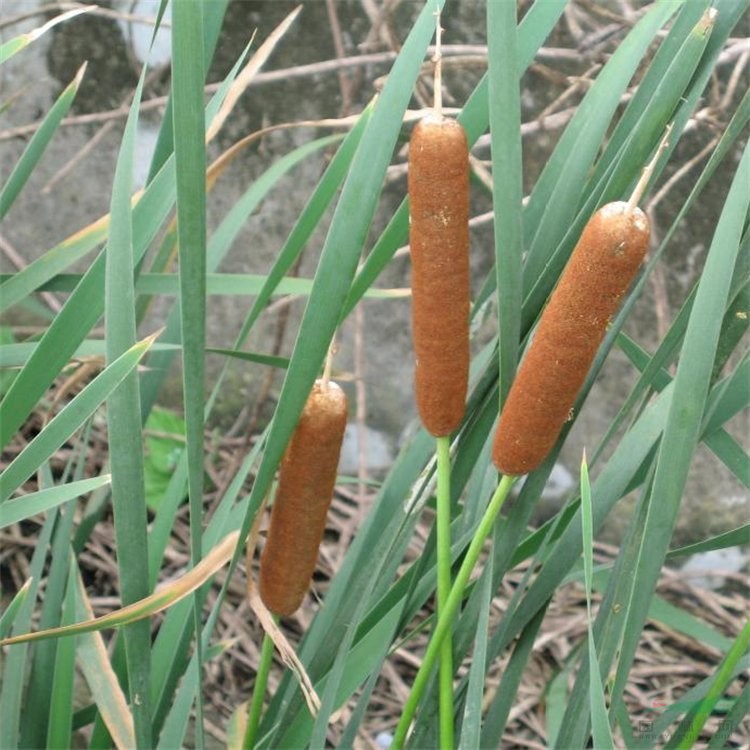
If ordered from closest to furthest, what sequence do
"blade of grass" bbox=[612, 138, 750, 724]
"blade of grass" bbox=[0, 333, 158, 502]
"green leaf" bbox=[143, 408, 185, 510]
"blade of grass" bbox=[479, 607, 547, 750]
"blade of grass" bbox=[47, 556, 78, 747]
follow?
"blade of grass" bbox=[612, 138, 750, 724]
"blade of grass" bbox=[0, 333, 158, 502]
"blade of grass" bbox=[479, 607, 547, 750]
"blade of grass" bbox=[47, 556, 78, 747]
"green leaf" bbox=[143, 408, 185, 510]

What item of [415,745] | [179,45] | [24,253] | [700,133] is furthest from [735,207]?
[24,253]

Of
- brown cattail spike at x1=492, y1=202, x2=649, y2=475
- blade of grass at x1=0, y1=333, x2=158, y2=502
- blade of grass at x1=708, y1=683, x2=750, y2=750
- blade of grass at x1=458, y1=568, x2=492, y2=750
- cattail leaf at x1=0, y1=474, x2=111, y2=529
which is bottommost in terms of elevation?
blade of grass at x1=708, y1=683, x2=750, y2=750

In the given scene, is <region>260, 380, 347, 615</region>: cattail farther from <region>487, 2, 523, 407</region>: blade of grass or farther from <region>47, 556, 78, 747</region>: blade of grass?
<region>47, 556, 78, 747</region>: blade of grass

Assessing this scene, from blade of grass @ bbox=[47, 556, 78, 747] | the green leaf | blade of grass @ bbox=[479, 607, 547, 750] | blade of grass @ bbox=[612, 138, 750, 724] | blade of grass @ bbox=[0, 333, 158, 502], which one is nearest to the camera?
blade of grass @ bbox=[612, 138, 750, 724]

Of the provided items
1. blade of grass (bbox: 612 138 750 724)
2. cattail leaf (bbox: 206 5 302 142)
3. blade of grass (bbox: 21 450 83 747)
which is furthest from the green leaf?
blade of grass (bbox: 612 138 750 724)

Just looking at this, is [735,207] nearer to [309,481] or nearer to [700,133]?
[309,481]

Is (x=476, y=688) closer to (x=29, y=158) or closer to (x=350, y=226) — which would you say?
(x=350, y=226)

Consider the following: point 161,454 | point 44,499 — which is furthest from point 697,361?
point 161,454
